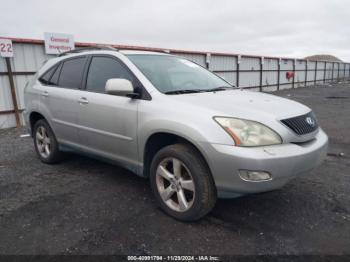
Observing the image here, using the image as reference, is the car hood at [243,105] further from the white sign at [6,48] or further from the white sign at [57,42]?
the white sign at [57,42]

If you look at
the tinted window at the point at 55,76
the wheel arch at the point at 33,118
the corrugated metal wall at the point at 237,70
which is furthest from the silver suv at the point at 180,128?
the corrugated metal wall at the point at 237,70

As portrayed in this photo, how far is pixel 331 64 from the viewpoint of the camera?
41156 millimetres

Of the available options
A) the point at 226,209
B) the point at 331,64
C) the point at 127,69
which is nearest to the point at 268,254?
the point at 226,209

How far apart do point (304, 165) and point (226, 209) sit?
3.16 feet

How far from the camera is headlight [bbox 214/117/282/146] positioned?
256cm

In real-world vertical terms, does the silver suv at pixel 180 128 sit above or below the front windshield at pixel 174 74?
below

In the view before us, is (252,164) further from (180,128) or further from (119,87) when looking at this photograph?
(119,87)

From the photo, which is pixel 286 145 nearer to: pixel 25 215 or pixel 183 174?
pixel 183 174

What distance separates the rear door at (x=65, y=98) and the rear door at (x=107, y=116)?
0.18 m

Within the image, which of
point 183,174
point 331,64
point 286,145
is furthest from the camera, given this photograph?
point 331,64

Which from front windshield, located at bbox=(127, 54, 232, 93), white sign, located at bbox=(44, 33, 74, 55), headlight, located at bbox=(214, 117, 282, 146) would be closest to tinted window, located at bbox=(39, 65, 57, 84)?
front windshield, located at bbox=(127, 54, 232, 93)

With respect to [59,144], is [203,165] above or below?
above

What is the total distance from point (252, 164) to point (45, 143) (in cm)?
361

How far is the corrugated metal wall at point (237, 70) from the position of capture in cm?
895
